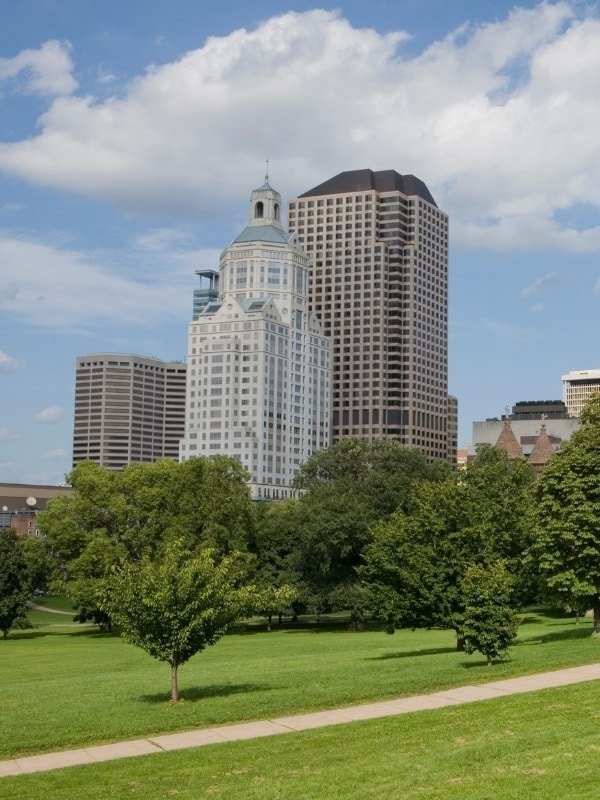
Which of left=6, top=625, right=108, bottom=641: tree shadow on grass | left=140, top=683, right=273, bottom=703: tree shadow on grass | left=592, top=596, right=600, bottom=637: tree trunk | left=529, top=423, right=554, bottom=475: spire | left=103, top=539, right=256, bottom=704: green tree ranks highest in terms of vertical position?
left=529, top=423, right=554, bottom=475: spire

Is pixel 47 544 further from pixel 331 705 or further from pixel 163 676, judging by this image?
pixel 331 705

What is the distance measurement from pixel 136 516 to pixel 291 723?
62.9 metres

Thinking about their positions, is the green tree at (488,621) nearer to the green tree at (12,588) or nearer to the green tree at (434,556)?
the green tree at (434,556)

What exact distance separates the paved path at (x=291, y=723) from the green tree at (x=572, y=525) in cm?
1240

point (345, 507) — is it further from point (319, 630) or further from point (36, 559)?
point (36, 559)

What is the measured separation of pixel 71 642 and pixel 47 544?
1425 centimetres

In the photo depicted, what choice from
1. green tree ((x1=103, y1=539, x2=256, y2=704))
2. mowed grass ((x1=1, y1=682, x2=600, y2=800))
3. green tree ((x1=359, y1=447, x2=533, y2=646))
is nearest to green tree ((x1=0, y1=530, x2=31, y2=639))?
green tree ((x1=359, y1=447, x2=533, y2=646))

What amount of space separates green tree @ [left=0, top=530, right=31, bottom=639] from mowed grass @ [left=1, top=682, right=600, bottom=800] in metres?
64.6

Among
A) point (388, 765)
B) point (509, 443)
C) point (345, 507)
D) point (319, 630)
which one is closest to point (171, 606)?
point (388, 765)

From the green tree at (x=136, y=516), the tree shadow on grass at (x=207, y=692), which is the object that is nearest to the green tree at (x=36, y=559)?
the green tree at (x=136, y=516)

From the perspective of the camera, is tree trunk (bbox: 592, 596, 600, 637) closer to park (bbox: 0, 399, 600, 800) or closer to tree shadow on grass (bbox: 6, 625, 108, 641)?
park (bbox: 0, 399, 600, 800)

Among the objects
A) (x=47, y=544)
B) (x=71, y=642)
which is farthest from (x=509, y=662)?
(x=47, y=544)

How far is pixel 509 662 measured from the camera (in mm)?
34812

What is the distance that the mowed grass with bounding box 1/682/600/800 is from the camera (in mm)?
18016
